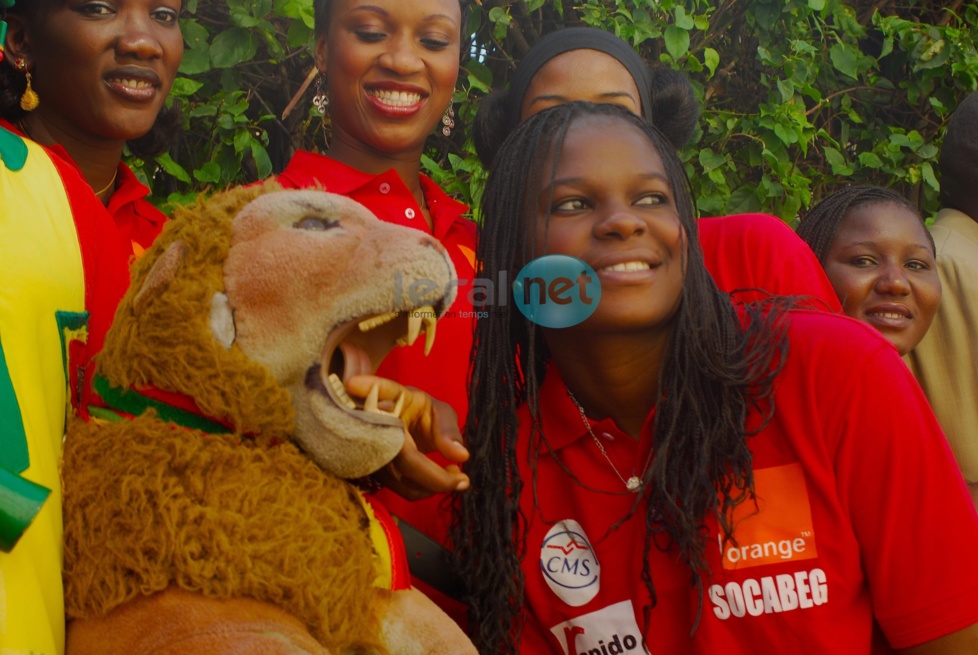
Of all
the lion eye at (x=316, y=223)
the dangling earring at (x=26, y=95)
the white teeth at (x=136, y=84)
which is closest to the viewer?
the lion eye at (x=316, y=223)

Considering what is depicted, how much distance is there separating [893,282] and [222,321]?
2.46m

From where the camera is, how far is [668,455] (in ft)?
7.18

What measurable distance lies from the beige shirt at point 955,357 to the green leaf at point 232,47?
8.54 feet

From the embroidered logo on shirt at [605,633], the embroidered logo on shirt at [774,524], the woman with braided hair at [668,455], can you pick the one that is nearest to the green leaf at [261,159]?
the woman with braided hair at [668,455]

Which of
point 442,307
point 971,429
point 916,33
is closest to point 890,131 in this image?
Answer: point 916,33

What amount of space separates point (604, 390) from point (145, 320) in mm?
1035

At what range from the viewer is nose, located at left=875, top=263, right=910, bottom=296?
135 inches

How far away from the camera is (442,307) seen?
184cm

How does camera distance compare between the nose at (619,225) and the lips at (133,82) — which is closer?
the nose at (619,225)

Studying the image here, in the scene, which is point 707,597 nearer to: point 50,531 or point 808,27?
point 50,531

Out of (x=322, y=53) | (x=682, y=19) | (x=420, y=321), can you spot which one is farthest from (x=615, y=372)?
(x=682, y=19)

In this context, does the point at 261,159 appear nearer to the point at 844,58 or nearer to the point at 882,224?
the point at 882,224

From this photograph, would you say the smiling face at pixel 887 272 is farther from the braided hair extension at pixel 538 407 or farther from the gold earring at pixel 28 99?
the gold earring at pixel 28 99

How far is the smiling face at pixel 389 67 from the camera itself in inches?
115
